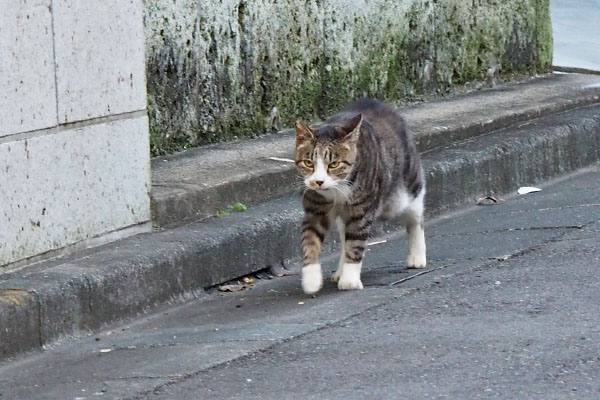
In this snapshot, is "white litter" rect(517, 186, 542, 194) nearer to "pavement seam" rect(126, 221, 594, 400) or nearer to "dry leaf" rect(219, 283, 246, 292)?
"pavement seam" rect(126, 221, 594, 400)

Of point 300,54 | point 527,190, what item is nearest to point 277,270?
point 300,54

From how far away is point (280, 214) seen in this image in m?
6.62

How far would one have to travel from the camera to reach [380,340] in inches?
192

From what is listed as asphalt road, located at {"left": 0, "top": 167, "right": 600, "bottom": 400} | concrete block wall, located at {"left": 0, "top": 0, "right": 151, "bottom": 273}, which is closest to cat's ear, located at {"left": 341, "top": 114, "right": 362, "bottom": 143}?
asphalt road, located at {"left": 0, "top": 167, "right": 600, "bottom": 400}

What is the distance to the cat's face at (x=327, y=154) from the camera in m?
5.75

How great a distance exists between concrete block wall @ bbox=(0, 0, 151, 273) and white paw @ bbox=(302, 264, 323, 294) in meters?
0.94

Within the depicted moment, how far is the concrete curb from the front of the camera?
17.3 feet

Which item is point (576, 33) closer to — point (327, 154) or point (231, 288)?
point (231, 288)

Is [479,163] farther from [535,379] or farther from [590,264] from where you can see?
[535,379]

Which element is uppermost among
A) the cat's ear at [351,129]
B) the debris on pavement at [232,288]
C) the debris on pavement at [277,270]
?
the cat's ear at [351,129]

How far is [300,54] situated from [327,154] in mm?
2614

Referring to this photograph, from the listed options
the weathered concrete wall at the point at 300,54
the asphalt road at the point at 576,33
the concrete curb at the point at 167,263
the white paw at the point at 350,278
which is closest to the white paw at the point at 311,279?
the white paw at the point at 350,278

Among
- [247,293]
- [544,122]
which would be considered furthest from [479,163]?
[247,293]

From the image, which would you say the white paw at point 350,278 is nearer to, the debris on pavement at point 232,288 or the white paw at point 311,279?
the white paw at point 311,279
